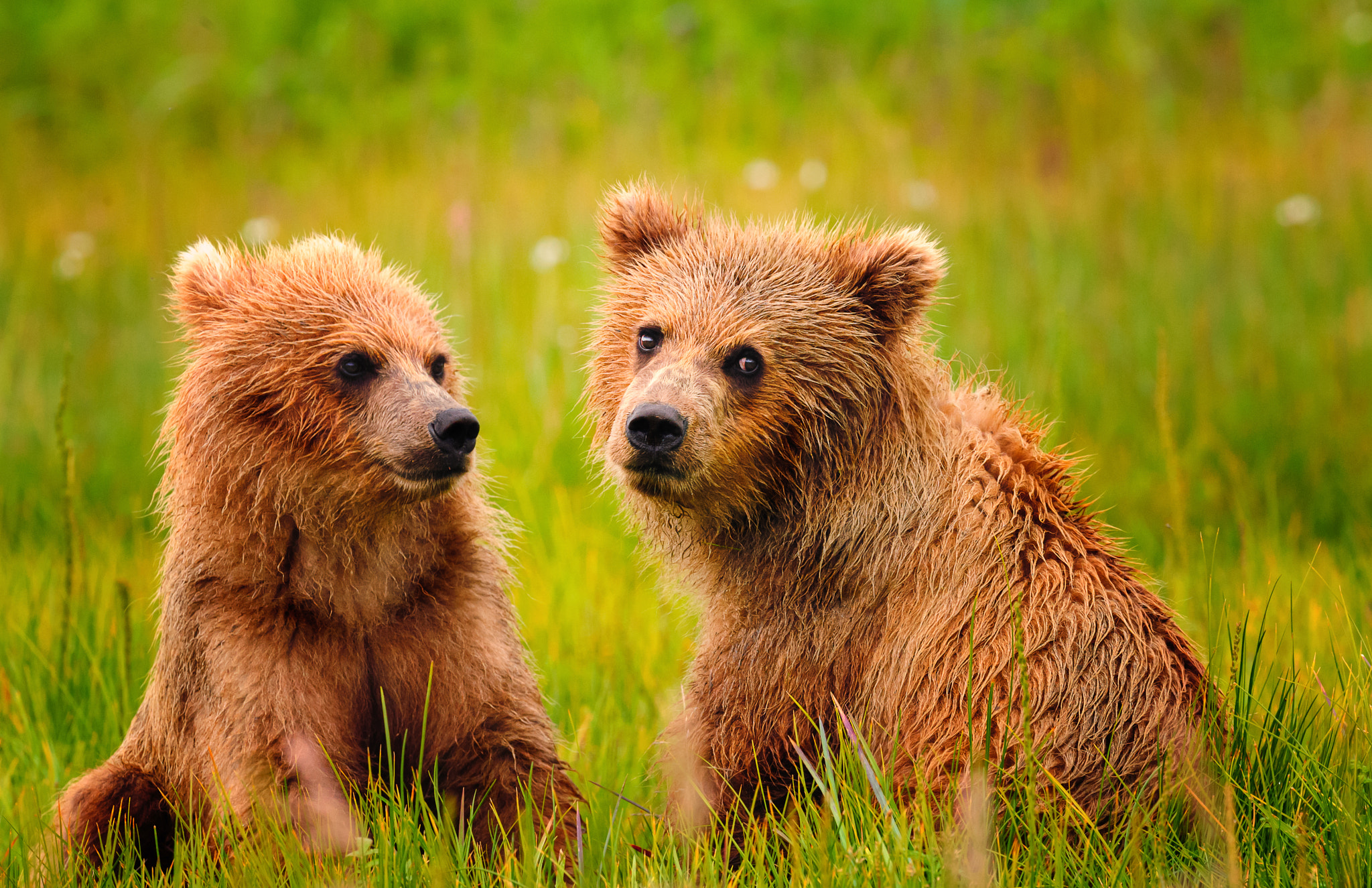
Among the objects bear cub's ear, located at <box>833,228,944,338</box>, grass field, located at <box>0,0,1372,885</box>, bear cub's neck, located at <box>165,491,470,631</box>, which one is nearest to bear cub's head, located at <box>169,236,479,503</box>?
bear cub's neck, located at <box>165,491,470,631</box>

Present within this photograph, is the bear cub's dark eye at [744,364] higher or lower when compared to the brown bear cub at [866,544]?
higher

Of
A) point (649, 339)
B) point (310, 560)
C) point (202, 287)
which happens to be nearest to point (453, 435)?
point (310, 560)

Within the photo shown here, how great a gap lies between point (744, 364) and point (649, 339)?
36 centimetres

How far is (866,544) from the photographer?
373 cm

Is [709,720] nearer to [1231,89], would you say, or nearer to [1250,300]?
[1250,300]

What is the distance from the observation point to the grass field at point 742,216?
11.7ft

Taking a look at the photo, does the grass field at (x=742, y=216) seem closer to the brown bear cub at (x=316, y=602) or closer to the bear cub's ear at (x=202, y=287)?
the brown bear cub at (x=316, y=602)

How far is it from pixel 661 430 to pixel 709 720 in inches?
35.4

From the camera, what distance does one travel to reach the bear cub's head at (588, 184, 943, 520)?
12.2 feet

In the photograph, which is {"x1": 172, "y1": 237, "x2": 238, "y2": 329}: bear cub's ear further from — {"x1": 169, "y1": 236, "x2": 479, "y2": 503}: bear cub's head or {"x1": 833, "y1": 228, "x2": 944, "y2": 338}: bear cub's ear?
{"x1": 833, "y1": 228, "x2": 944, "y2": 338}: bear cub's ear

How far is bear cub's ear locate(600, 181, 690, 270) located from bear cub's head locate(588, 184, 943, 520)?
0.20 m

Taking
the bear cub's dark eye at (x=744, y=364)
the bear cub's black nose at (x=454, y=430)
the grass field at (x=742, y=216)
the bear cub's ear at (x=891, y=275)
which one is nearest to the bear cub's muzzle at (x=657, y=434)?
the bear cub's dark eye at (x=744, y=364)

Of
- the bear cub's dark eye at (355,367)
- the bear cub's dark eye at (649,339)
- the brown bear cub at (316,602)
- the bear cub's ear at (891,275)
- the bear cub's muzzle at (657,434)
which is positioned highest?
the bear cub's ear at (891,275)

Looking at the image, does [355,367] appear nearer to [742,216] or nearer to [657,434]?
[657,434]
